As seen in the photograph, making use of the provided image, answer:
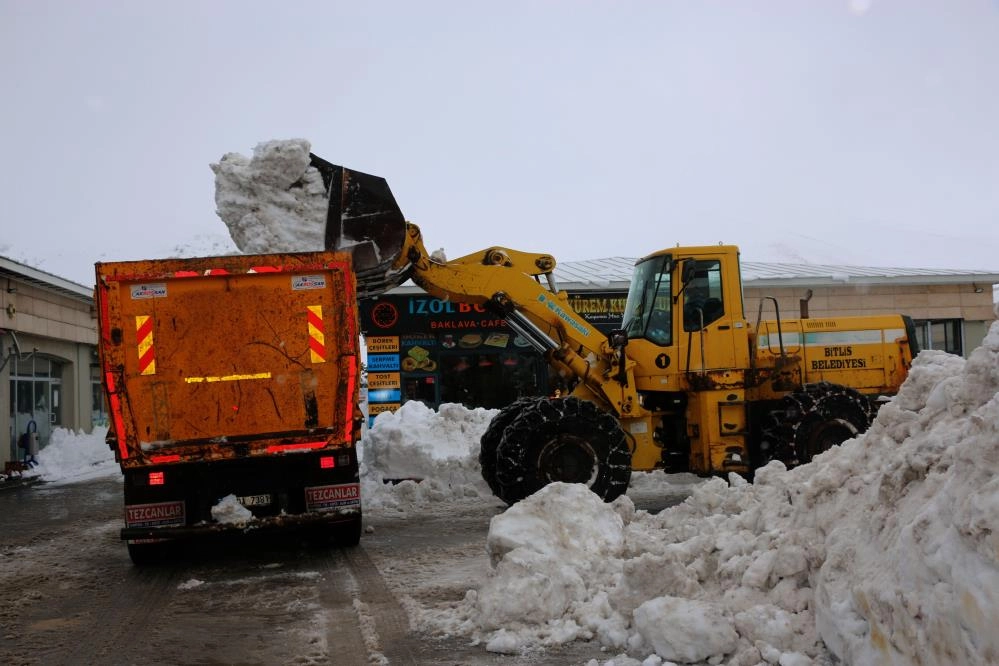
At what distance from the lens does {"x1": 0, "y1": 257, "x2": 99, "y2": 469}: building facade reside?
19.4 meters

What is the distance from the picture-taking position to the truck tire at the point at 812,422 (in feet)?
32.7

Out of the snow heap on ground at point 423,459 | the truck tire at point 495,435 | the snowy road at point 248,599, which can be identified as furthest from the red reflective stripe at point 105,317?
the snow heap on ground at point 423,459

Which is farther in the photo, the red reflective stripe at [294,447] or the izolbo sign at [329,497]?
the izolbo sign at [329,497]

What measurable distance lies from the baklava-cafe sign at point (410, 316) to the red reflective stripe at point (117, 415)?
1386 centimetres

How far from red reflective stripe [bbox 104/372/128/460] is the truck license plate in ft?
3.56

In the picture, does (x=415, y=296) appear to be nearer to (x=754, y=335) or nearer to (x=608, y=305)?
(x=608, y=305)

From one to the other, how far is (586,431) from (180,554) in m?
4.19

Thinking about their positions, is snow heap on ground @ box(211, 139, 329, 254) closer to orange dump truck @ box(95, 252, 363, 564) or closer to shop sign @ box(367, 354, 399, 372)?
orange dump truck @ box(95, 252, 363, 564)

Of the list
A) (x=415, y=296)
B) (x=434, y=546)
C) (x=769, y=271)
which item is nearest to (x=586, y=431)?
(x=434, y=546)

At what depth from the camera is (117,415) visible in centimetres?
792

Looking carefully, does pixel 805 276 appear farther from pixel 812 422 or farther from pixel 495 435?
pixel 495 435

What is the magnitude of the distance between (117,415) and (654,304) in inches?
221

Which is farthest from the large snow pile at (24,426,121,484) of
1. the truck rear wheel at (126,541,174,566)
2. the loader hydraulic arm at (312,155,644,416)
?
the loader hydraulic arm at (312,155,644,416)

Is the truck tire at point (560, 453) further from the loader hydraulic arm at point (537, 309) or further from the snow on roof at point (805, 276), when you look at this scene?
the snow on roof at point (805, 276)
